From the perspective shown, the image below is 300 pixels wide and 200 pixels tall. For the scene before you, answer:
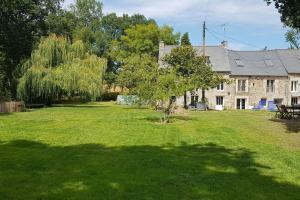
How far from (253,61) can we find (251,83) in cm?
385

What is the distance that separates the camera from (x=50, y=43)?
42594 mm

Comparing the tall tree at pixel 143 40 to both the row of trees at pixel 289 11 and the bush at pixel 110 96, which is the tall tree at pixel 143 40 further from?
the row of trees at pixel 289 11

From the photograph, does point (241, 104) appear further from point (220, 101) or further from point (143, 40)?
point (143, 40)

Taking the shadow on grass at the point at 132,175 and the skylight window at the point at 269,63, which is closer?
the shadow on grass at the point at 132,175

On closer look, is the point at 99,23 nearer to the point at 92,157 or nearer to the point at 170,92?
the point at 170,92

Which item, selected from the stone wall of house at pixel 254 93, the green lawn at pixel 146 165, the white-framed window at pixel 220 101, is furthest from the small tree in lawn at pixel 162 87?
the white-framed window at pixel 220 101

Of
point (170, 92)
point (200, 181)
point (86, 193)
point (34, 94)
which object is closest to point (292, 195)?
point (200, 181)

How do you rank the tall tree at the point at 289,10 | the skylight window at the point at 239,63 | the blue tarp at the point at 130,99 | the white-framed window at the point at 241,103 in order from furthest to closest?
the skylight window at the point at 239,63, the white-framed window at the point at 241,103, the blue tarp at the point at 130,99, the tall tree at the point at 289,10

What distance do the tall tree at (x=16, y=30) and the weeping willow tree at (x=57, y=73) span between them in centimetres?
272

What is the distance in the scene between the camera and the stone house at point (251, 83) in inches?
2290

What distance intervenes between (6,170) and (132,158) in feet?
11.5

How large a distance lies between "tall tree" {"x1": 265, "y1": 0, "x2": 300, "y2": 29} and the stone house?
34446 mm

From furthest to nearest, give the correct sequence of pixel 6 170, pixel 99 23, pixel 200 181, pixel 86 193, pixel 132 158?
pixel 99 23, pixel 132 158, pixel 6 170, pixel 200 181, pixel 86 193

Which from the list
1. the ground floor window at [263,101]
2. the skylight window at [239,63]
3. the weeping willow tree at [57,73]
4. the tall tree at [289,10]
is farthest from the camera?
the skylight window at [239,63]
